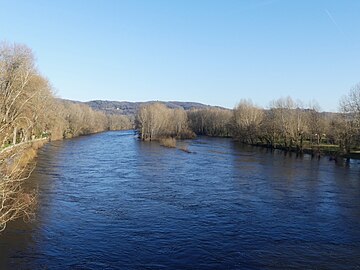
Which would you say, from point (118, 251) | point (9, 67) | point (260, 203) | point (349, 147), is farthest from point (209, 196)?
point (349, 147)

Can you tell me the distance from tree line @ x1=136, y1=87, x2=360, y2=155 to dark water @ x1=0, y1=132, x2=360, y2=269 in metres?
22.0

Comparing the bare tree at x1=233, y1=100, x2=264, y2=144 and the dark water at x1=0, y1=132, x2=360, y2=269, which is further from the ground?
the bare tree at x1=233, y1=100, x2=264, y2=144

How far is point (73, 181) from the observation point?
27.4 meters

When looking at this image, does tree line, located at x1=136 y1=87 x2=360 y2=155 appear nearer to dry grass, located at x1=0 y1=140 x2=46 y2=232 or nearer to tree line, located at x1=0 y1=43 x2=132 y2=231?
tree line, located at x1=0 y1=43 x2=132 y2=231

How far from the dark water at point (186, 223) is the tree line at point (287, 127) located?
2204cm

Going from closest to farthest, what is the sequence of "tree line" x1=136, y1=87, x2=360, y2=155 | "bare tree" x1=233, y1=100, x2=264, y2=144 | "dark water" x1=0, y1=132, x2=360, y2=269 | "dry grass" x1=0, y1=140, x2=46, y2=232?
"dry grass" x1=0, y1=140, x2=46, y2=232
"dark water" x1=0, y1=132, x2=360, y2=269
"tree line" x1=136, y1=87, x2=360, y2=155
"bare tree" x1=233, y1=100, x2=264, y2=144

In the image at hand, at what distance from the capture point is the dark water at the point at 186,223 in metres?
13.2

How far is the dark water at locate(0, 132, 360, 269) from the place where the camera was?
13.2 metres

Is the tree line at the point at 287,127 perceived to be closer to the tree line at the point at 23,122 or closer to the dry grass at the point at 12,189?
the tree line at the point at 23,122

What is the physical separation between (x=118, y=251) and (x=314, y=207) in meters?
12.0

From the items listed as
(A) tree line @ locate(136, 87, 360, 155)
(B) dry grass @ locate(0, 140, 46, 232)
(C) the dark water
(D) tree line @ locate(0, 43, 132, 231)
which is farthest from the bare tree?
(B) dry grass @ locate(0, 140, 46, 232)

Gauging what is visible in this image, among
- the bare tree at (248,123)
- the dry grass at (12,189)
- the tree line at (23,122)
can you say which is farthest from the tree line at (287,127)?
the dry grass at (12,189)

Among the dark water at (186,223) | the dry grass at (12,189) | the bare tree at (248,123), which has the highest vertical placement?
the bare tree at (248,123)

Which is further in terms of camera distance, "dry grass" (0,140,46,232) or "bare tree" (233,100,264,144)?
"bare tree" (233,100,264,144)
